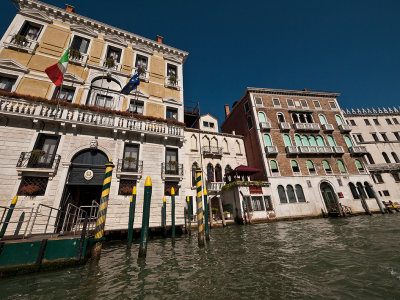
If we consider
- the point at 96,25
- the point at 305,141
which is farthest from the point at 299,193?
the point at 96,25

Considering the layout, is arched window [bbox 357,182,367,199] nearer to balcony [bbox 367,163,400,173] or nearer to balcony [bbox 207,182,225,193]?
balcony [bbox 367,163,400,173]

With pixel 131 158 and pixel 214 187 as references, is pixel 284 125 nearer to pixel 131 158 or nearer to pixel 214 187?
pixel 214 187

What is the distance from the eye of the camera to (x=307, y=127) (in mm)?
21594

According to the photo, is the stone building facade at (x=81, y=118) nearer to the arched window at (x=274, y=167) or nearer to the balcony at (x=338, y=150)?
the arched window at (x=274, y=167)

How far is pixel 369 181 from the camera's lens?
65.9 feet

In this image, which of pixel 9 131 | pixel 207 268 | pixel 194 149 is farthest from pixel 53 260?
pixel 194 149

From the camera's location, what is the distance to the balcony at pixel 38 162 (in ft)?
29.3

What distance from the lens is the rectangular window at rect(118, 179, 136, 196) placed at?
417 inches

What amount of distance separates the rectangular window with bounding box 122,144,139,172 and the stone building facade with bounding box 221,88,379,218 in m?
14.0

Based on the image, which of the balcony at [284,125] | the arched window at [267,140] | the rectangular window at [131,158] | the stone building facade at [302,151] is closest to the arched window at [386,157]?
the stone building facade at [302,151]

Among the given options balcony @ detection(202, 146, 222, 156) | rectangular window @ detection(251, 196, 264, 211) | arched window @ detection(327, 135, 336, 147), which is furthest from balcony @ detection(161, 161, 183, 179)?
arched window @ detection(327, 135, 336, 147)

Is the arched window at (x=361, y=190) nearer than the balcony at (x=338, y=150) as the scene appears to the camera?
Yes

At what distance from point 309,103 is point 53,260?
2959 cm

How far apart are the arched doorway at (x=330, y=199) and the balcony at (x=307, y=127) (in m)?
7.04
